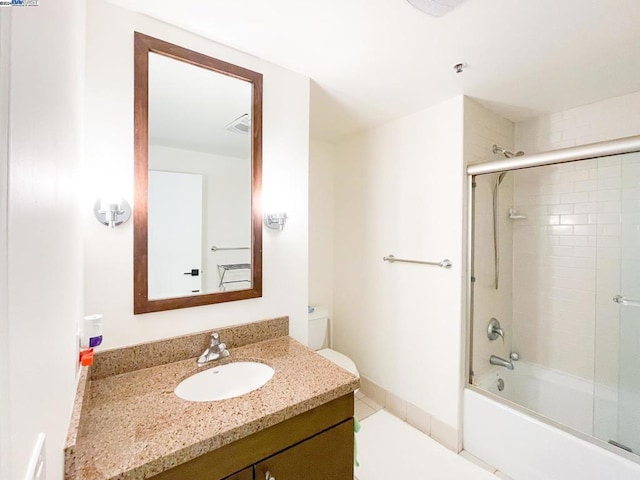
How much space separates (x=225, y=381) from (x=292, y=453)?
1.43ft

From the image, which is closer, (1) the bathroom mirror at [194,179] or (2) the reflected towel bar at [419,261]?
(1) the bathroom mirror at [194,179]

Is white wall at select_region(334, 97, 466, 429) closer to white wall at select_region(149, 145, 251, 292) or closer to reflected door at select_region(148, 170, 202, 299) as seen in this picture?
white wall at select_region(149, 145, 251, 292)

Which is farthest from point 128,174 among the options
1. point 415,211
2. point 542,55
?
point 542,55

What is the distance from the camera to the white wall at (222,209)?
1421 millimetres

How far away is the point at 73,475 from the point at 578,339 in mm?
2832

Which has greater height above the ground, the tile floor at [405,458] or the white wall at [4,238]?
the white wall at [4,238]

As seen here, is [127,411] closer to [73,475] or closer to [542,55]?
[73,475]

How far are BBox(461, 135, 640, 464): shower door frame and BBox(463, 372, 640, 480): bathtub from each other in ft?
0.05

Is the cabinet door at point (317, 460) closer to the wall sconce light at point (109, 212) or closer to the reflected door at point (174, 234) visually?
the reflected door at point (174, 234)

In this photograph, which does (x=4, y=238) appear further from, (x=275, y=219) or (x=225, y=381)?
(x=275, y=219)

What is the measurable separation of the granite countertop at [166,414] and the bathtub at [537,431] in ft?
4.13

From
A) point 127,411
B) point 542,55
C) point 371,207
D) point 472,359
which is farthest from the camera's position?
point 371,207

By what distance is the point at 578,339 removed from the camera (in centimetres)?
210

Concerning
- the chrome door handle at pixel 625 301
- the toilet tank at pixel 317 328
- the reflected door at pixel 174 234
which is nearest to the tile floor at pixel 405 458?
the toilet tank at pixel 317 328
